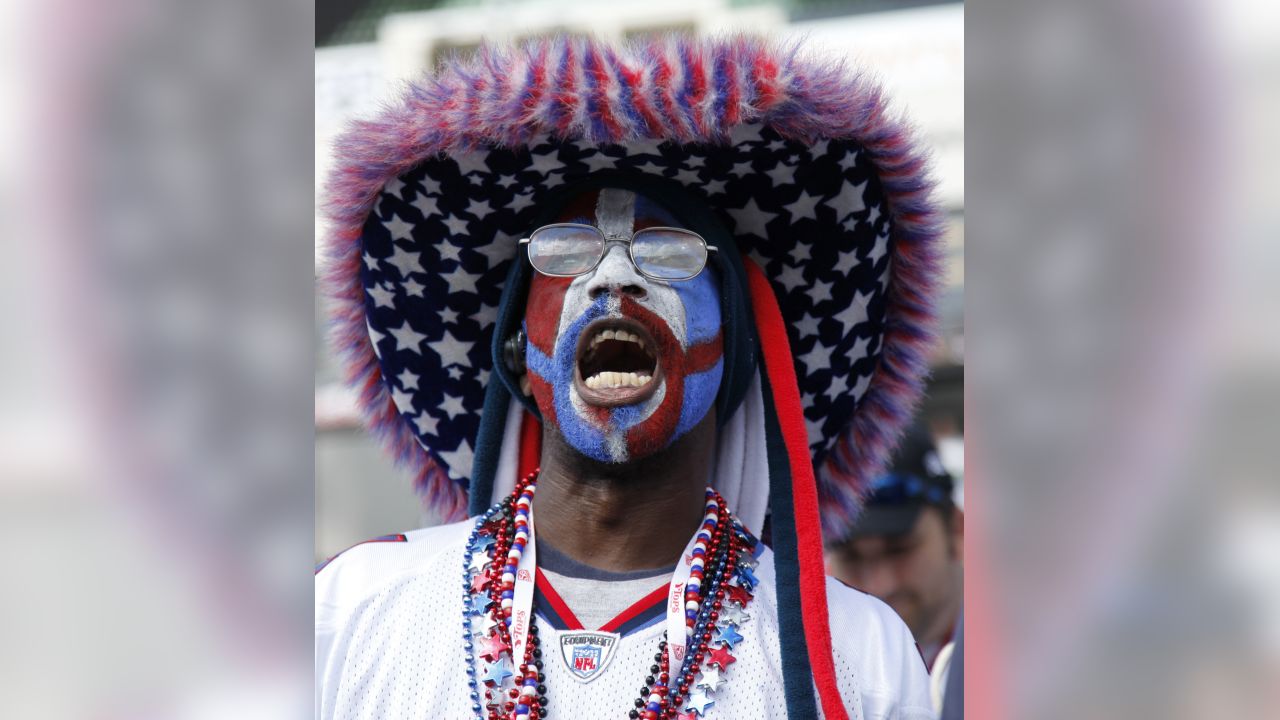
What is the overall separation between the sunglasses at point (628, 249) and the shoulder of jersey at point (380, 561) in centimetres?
51

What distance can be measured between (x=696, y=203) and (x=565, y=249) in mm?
274

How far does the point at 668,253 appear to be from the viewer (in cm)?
226

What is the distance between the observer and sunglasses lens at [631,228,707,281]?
7.36 ft

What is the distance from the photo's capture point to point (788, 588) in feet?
6.89

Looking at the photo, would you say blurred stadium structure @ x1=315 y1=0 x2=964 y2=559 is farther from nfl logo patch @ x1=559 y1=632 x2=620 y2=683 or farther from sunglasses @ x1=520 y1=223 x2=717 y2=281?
nfl logo patch @ x1=559 y1=632 x2=620 y2=683

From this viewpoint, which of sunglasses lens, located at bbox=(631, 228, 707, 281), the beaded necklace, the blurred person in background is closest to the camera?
the beaded necklace

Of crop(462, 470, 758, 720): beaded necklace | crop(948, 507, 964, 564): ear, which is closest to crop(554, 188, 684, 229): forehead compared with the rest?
crop(462, 470, 758, 720): beaded necklace

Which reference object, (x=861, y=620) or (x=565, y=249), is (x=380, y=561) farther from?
(x=861, y=620)

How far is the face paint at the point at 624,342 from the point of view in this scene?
7.13 ft
